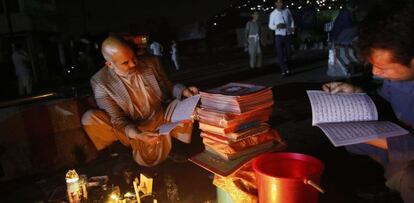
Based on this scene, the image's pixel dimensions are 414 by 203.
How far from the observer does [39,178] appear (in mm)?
4438

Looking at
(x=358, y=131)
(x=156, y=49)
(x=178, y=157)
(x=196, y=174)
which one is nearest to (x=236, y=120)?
(x=358, y=131)

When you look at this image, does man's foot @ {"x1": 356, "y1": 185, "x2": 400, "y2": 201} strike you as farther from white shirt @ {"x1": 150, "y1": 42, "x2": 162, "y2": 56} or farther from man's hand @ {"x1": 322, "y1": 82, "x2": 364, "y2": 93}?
white shirt @ {"x1": 150, "y1": 42, "x2": 162, "y2": 56}

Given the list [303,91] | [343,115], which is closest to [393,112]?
[343,115]

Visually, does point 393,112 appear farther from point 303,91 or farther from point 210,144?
point 303,91

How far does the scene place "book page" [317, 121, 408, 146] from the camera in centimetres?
199

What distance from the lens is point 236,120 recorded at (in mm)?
2652

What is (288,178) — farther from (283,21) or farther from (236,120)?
(283,21)

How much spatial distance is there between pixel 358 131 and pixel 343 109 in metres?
0.27

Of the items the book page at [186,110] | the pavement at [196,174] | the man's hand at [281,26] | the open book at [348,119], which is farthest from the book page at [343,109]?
the man's hand at [281,26]

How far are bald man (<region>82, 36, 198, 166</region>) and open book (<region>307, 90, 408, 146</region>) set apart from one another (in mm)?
1695

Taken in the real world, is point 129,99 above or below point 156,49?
below

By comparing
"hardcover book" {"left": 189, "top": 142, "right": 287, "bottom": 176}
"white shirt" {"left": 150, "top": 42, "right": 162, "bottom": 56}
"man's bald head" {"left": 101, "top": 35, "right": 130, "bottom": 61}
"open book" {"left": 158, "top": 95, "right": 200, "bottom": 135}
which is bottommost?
"hardcover book" {"left": 189, "top": 142, "right": 287, "bottom": 176}

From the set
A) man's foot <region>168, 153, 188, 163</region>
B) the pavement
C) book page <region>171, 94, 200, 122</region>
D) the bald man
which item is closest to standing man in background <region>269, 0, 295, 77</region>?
the pavement

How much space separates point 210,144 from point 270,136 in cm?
53
